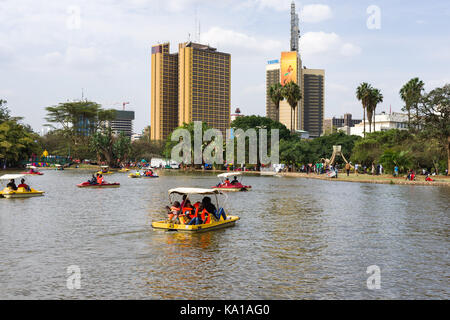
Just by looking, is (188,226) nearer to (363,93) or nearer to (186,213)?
(186,213)

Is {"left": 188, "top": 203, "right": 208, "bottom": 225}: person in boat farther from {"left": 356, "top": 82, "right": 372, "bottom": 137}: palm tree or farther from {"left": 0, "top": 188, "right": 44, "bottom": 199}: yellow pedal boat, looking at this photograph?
{"left": 356, "top": 82, "right": 372, "bottom": 137}: palm tree

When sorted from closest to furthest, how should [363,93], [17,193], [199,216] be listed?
[199,216] → [17,193] → [363,93]

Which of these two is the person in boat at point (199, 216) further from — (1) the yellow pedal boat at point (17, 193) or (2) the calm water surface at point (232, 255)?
(1) the yellow pedal boat at point (17, 193)

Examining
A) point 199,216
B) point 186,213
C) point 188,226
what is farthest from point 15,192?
point 188,226

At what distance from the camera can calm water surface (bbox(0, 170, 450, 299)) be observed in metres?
12.0

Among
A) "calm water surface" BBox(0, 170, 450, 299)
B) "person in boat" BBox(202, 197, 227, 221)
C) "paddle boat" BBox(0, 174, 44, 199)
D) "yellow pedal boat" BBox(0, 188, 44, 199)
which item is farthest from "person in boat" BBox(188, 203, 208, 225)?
"yellow pedal boat" BBox(0, 188, 44, 199)

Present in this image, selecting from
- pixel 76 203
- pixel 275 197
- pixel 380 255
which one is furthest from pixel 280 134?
pixel 380 255

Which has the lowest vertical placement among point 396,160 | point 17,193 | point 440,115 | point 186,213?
point 17,193

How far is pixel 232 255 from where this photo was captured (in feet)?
52.3

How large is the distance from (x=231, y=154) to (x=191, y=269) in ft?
292

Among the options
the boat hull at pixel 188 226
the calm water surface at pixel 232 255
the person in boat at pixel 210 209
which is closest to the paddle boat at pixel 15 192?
the calm water surface at pixel 232 255

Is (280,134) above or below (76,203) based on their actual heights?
above
